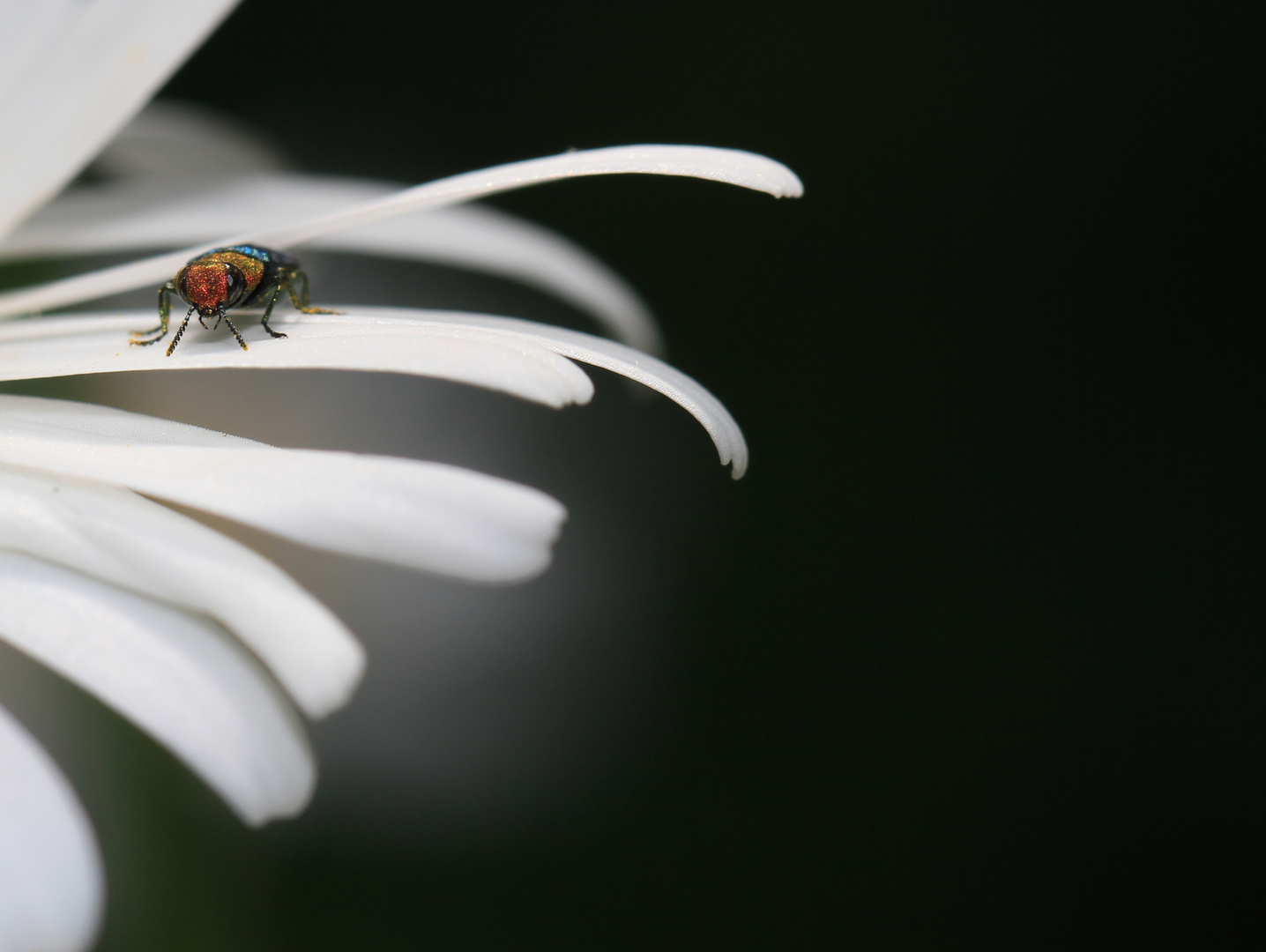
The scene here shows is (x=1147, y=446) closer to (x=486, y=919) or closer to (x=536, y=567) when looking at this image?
(x=486, y=919)

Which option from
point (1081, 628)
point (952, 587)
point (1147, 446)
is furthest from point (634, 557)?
point (1147, 446)

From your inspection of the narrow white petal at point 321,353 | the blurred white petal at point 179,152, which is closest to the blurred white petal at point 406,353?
the narrow white petal at point 321,353

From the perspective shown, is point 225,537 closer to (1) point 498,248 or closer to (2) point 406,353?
(2) point 406,353

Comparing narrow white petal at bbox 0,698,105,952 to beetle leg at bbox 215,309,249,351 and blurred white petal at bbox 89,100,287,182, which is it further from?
blurred white petal at bbox 89,100,287,182

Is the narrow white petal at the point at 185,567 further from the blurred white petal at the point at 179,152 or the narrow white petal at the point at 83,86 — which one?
the blurred white petal at the point at 179,152

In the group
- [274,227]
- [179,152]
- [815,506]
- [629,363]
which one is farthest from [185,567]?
[815,506]

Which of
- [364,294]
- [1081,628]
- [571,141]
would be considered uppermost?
[571,141]
